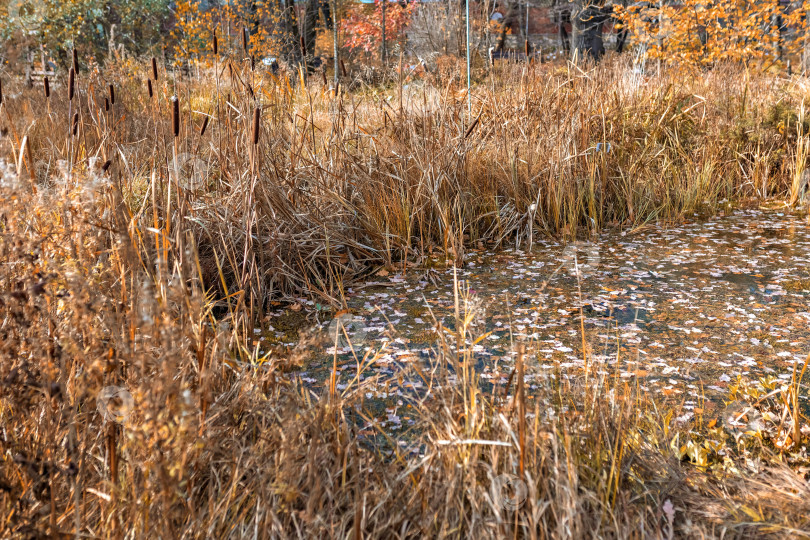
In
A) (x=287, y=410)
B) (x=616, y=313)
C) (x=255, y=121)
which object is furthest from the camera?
(x=616, y=313)

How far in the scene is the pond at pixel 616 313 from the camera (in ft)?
7.39

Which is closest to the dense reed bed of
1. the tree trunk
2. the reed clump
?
the reed clump

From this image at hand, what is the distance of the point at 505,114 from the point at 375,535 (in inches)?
136

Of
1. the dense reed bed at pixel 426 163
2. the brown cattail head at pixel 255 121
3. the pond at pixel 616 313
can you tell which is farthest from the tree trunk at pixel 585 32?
the brown cattail head at pixel 255 121

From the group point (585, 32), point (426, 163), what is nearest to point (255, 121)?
point (426, 163)

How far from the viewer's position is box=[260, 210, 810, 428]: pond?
7.39 ft

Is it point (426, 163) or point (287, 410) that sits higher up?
point (426, 163)

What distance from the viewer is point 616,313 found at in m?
2.79

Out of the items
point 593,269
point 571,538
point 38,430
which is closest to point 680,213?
point 593,269

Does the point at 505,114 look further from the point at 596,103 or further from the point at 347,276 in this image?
the point at 347,276

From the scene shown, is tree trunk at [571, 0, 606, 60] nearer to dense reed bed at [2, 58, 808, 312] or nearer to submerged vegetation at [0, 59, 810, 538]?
dense reed bed at [2, 58, 808, 312]

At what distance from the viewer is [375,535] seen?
1346mm

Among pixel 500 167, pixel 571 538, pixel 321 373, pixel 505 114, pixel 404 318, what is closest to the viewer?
pixel 571 538

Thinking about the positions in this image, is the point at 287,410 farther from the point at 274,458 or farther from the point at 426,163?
the point at 426,163
